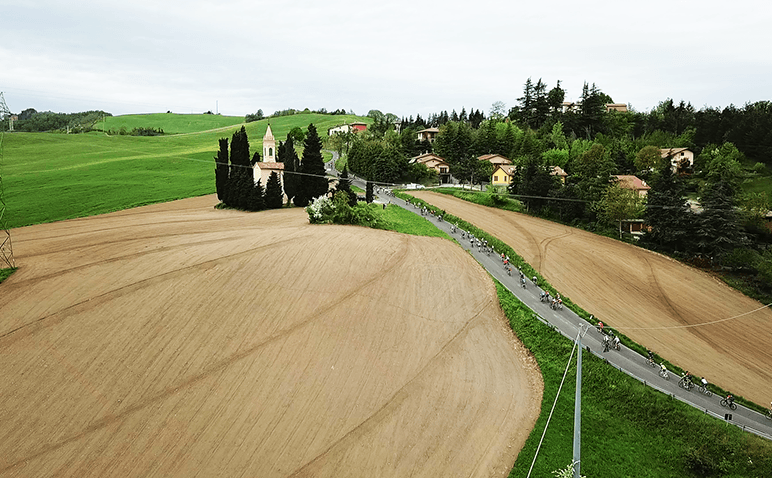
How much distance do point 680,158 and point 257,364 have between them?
3389 inches

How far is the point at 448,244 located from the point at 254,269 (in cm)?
1954

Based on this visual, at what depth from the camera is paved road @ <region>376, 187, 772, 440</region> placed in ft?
79.3

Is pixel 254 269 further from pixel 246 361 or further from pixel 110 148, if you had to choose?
pixel 110 148

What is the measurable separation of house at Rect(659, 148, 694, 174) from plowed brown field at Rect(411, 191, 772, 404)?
107 ft

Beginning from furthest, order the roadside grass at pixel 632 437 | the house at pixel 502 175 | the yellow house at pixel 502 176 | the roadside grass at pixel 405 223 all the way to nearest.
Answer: the yellow house at pixel 502 176, the house at pixel 502 175, the roadside grass at pixel 405 223, the roadside grass at pixel 632 437

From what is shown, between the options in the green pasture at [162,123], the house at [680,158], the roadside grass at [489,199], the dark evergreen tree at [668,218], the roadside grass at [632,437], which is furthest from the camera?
the green pasture at [162,123]

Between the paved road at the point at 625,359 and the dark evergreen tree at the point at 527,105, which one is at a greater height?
the dark evergreen tree at the point at 527,105

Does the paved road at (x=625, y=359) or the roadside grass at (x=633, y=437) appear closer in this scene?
the roadside grass at (x=633, y=437)

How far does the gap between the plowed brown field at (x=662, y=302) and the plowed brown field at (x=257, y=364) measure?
954 cm

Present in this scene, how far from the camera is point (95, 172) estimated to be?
89875mm

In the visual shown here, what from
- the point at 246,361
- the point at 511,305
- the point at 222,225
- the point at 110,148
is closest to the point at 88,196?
the point at 222,225

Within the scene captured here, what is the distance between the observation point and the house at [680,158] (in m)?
74.1

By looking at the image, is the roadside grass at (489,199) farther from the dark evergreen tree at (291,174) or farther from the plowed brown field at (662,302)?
the dark evergreen tree at (291,174)

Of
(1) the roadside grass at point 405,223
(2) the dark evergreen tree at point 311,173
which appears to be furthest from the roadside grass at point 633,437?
(2) the dark evergreen tree at point 311,173
